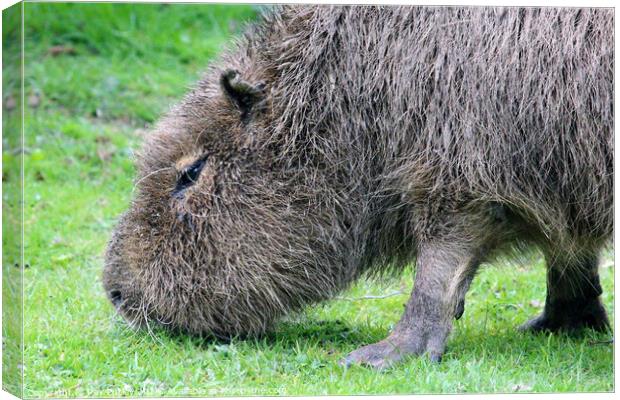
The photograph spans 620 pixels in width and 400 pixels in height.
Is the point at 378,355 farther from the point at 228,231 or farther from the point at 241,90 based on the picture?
the point at 241,90

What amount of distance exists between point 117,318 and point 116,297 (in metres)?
0.12

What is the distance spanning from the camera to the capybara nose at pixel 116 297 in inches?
213

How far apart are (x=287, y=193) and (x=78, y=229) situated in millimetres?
2781

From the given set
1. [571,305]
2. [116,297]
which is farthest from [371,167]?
[571,305]

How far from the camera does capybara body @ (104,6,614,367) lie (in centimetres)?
481

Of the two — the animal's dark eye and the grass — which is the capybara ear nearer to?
the animal's dark eye

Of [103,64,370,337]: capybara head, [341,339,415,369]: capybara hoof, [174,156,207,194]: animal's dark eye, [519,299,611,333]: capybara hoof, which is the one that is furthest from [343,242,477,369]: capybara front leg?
[174,156,207,194]: animal's dark eye

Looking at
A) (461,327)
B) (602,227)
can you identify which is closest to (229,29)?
(461,327)

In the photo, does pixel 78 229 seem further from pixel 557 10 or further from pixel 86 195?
pixel 557 10

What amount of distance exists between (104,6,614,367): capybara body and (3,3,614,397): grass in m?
0.25

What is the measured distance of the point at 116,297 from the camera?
214 inches

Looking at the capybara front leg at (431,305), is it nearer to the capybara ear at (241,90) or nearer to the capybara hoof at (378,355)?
the capybara hoof at (378,355)

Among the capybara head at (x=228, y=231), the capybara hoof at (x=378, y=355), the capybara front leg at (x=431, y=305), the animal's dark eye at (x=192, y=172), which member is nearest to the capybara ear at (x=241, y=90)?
the capybara head at (x=228, y=231)

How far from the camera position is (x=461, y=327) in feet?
19.1
